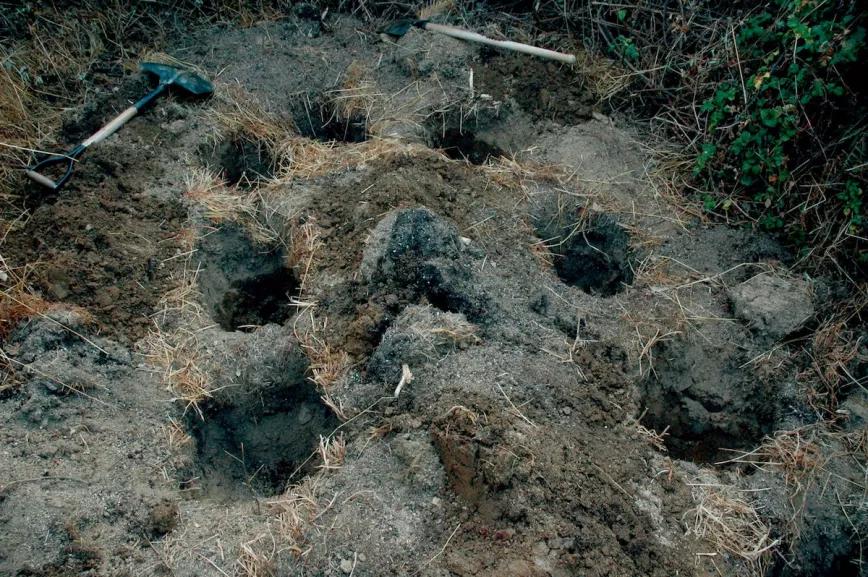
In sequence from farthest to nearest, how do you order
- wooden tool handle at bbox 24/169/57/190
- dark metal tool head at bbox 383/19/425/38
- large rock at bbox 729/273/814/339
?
1. dark metal tool head at bbox 383/19/425/38
2. wooden tool handle at bbox 24/169/57/190
3. large rock at bbox 729/273/814/339

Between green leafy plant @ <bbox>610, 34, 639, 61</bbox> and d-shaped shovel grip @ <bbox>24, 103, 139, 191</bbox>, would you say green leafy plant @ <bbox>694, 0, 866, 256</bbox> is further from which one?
d-shaped shovel grip @ <bbox>24, 103, 139, 191</bbox>

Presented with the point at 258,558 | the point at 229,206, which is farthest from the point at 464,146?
the point at 258,558

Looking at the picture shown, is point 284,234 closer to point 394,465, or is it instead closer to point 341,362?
point 341,362

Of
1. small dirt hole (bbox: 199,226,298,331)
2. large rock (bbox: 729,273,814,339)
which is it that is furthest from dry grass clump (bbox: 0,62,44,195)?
large rock (bbox: 729,273,814,339)

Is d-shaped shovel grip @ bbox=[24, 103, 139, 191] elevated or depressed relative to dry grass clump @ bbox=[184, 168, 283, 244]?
elevated

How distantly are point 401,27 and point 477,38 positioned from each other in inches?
21.4

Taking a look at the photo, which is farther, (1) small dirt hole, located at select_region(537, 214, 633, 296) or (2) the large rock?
(1) small dirt hole, located at select_region(537, 214, 633, 296)

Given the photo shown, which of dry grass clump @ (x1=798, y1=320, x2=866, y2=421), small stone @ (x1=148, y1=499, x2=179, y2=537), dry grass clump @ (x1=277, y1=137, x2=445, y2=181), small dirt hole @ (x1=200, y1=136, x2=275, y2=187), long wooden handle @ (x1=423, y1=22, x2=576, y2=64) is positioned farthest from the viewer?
long wooden handle @ (x1=423, y1=22, x2=576, y2=64)

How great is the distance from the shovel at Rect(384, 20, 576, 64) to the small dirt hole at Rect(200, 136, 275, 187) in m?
1.24

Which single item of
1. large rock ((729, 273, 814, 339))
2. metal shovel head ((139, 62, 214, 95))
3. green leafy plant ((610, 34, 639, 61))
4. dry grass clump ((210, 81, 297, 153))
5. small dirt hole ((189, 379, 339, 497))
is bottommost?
small dirt hole ((189, 379, 339, 497))

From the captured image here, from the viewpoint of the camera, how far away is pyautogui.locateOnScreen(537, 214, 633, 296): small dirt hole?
350 cm

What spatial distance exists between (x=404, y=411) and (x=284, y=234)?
1.24 m

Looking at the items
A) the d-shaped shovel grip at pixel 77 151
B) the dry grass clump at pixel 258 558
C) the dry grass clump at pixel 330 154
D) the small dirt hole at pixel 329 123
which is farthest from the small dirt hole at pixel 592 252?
the d-shaped shovel grip at pixel 77 151

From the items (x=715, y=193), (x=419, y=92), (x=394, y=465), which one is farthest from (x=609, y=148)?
(x=394, y=465)
